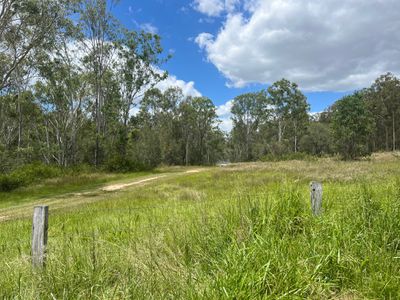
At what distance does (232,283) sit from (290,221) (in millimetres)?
1764

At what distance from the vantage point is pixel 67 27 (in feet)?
78.0

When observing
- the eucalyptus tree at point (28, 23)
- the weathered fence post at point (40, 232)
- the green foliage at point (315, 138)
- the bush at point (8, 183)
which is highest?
the eucalyptus tree at point (28, 23)

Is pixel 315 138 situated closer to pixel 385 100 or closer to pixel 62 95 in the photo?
pixel 385 100

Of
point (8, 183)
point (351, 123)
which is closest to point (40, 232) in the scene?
point (8, 183)

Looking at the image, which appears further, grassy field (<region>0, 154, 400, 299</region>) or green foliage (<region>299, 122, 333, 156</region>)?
green foliage (<region>299, 122, 333, 156</region>)

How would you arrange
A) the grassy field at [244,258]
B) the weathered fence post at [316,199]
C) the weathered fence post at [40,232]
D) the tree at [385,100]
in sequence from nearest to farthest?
the grassy field at [244,258] → the weathered fence post at [40,232] → the weathered fence post at [316,199] → the tree at [385,100]

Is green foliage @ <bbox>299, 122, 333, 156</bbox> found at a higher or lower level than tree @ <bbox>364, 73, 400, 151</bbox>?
lower

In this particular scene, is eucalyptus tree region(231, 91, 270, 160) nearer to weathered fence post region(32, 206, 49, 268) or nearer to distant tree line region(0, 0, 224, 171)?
distant tree line region(0, 0, 224, 171)

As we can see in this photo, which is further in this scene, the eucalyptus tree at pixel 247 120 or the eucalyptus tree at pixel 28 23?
the eucalyptus tree at pixel 247 120

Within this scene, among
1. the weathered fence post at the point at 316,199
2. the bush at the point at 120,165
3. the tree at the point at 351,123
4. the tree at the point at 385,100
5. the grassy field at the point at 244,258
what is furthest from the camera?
the tree at the point at 385,100

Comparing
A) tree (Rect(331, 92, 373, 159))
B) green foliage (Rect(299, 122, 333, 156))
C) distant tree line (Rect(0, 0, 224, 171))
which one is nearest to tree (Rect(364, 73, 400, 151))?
green foliage (Rect(299, 122, 333, 156))

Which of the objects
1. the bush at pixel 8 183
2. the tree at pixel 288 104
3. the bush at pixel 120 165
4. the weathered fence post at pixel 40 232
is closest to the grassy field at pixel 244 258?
the weathered fence post at pixel 40 232

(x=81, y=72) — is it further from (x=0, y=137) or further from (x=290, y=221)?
(x=290, y=221)

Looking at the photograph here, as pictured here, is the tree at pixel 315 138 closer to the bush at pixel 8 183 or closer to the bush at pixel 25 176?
the bush at pixel 25 176
